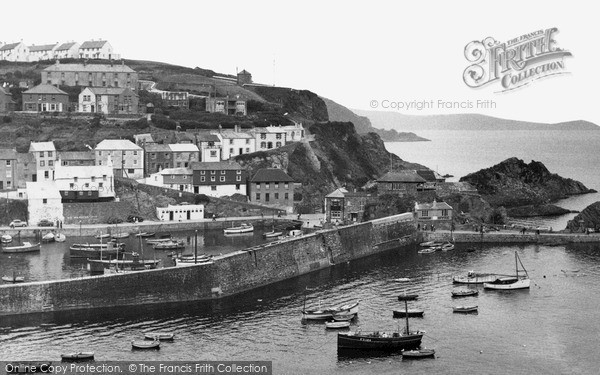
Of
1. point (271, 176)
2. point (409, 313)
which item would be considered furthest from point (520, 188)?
point (409, 313)

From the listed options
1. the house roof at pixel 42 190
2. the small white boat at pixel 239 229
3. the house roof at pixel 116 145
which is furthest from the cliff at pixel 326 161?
the house roof at pixel 42 190

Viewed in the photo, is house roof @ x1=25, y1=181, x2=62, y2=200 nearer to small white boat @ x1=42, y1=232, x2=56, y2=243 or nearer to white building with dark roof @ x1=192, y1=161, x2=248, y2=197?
small white boat @ x1=42, y1=232, x2=56, y2=243

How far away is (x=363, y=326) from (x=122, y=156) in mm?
47108

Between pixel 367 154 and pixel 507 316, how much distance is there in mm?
58403

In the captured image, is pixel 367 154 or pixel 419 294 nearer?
pixel 419 294

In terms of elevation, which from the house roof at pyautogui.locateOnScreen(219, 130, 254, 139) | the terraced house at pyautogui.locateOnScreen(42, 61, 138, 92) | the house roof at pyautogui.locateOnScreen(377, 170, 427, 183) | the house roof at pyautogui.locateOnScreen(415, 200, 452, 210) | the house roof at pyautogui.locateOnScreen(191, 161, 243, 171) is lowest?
the house roof at pyautogui.locateOnScreen(415, 200, 452, 210)

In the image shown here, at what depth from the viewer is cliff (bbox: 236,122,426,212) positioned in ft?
307

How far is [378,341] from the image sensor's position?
4641 centimetres

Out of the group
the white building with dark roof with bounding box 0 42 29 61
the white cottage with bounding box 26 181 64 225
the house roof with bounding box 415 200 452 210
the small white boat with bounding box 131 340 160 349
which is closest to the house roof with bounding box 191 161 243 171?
the white cottage with bounding box 26 181 64 225

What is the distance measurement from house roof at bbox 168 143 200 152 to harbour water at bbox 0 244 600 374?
33.2 meters

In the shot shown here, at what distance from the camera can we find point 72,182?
274 ft

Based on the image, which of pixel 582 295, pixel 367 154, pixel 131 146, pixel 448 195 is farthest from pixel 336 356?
pixel 367 154

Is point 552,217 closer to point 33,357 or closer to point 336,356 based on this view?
point 336,356

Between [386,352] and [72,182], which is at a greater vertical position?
[72,182]
